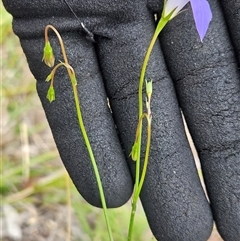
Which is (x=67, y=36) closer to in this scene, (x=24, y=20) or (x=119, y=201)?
(x=24, y=20)

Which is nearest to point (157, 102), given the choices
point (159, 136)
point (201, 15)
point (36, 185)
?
point (159, 136)

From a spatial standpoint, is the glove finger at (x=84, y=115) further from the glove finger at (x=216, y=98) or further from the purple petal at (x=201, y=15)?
the purple petal at (x=201, y=15)

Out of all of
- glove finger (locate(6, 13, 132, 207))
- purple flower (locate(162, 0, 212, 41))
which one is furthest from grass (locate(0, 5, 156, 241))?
purple flower (locate(162, 0, 212, 41))

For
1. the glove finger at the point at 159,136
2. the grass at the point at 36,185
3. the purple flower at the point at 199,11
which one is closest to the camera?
the purple flower at the point at 199,11

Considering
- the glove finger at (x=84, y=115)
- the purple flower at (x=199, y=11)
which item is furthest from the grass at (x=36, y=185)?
the purple flower at (x=199, y=11)

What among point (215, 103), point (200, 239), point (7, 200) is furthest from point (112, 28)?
point (7, 200)

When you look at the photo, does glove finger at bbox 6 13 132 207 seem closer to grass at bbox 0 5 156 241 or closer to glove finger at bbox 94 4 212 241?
glove finger at bbox 94 4 212 241

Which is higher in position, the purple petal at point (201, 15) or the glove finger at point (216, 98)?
the purple petal at point (201, 15)

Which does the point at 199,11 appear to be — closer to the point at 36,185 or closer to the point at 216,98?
the point at 216,98
